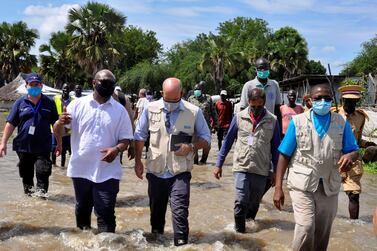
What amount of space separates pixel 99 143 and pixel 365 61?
44.5 meters

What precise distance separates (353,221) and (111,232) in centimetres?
351

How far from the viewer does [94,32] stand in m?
34.3

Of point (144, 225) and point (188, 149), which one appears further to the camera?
point (144, 225)

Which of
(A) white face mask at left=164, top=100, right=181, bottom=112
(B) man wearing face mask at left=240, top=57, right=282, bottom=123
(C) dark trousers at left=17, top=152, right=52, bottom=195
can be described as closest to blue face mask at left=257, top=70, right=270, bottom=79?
(B) man wearing face mask at left=240, top=57, right=282, bottom=123

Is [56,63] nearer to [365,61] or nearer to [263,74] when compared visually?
[365,61]

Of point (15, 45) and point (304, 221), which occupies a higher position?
point (15, 45)

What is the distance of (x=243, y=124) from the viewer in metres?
5.67

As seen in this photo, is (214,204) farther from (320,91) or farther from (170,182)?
(320,91)

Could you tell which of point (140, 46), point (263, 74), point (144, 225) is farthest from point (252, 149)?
point (140, 46)

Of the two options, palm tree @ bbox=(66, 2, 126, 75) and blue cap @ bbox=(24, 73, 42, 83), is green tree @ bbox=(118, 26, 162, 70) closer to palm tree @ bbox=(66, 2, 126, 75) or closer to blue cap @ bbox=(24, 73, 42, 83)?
palm tree @ bbox=(66, 2, 126, 75)

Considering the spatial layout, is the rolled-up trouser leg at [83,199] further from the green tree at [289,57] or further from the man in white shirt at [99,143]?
the green tree at [289,57]

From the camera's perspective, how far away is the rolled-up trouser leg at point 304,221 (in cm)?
414

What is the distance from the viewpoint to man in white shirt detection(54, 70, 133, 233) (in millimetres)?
4859

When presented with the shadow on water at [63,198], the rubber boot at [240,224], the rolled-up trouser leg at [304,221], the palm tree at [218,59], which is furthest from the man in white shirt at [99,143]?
the palm tree at [218,59]
